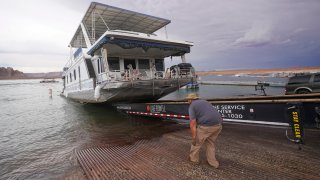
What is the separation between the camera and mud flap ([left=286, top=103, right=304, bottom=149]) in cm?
498

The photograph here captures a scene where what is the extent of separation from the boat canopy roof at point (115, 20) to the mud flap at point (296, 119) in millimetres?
10521

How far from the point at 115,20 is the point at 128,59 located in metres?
3.14

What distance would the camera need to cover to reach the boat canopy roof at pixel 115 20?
42.4ft

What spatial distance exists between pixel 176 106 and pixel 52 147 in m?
4.95

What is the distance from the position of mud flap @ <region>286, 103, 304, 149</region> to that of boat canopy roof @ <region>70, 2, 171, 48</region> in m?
10.5

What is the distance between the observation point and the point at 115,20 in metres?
14.9

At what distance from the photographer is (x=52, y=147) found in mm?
7602

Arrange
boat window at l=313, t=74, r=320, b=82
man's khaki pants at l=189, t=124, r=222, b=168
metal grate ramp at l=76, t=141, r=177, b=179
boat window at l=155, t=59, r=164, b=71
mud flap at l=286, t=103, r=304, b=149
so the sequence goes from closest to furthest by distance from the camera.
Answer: metal grate ramp at l=76, t=141, r=177, b=179 < man's khaki pants at l=189, t=124, r=222, b=168 < mud flap at l=286, t=103, r=304, b=149 < boat window at l=313, t=74, r=320, b=82 < boat window at l=155, t=59, r=164, b=71

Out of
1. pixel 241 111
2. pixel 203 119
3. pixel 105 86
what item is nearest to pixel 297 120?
pixel 241 111

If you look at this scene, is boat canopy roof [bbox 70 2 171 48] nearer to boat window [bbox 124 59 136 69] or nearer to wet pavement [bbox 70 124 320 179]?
boat window [bbox 124 59 136 69]

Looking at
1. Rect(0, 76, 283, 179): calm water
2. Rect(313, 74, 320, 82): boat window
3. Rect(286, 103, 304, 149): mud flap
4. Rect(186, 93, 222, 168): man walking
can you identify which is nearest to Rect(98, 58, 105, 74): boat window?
Rect(0, 76, 283, 179): calm water

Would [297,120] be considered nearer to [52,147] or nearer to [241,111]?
[241,111]

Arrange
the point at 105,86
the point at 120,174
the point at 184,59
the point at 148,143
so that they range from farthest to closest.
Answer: the point at 184,59, the point at 105,86, the point at 148,143, the point at 120,174

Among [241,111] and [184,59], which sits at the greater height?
[184,59]
